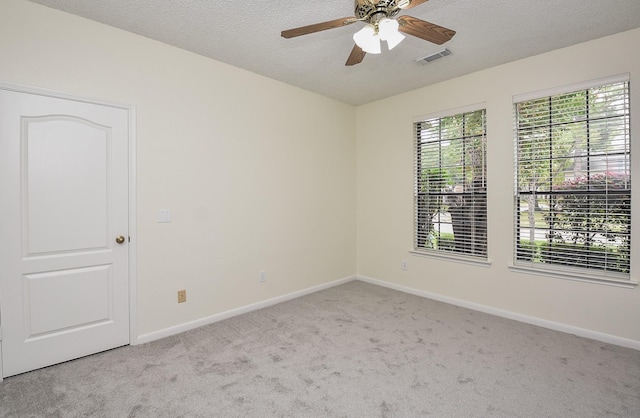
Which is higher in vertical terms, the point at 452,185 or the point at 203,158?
the point at 203,158

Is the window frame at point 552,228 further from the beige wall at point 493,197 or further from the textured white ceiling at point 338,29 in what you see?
the textured white ceiling at point 338,29

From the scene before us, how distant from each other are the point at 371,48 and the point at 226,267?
2.53 metres

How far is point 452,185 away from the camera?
12.7 feet

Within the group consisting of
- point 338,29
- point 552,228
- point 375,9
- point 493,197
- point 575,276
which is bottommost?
point 575,276

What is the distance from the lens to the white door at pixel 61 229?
227 centimetres

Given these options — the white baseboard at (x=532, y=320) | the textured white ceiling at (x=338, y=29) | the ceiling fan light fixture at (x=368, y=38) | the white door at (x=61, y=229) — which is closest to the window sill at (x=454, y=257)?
the white baseboard at (x=532, y=320)

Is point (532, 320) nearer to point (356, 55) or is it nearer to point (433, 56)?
point (433, 56)

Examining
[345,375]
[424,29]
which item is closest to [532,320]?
[345,375]

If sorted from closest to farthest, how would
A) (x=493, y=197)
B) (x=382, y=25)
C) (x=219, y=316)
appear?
(x=382, y=25)
(x=219, y=316)
(x=493, y=197)

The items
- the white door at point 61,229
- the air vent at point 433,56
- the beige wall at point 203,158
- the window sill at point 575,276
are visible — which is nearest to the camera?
the white door at point 61,229

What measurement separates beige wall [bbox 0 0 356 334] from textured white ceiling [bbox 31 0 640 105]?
22 centimetres

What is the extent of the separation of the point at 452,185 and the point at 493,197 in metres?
0.51

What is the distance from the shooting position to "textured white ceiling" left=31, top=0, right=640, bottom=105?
234 cm

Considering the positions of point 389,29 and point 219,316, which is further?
point 219,316
